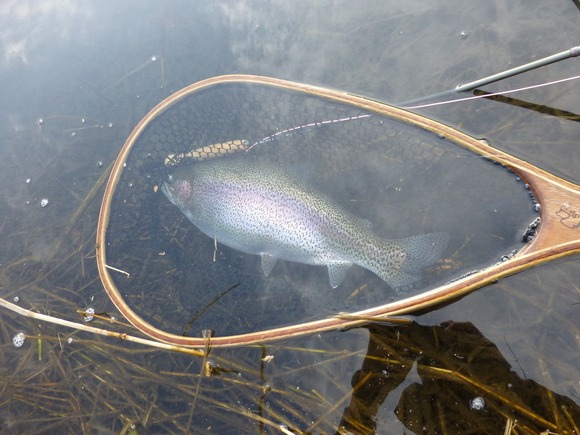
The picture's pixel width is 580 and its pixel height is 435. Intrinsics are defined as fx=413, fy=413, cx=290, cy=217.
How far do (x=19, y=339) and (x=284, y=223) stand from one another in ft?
7.79

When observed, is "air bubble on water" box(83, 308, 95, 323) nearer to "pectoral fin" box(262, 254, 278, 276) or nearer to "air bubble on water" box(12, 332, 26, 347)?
"air bubble on water" box(12, 332, 26, 347)

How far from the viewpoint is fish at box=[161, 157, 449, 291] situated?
9.14ft

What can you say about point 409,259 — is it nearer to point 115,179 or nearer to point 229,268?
point 229,268

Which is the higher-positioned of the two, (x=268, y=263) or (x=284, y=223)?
(x=284, y=223)

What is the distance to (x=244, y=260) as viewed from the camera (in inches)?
129

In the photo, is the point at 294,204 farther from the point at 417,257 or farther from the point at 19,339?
the point at 19,339

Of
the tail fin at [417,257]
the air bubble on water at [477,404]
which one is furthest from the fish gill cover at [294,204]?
the air bubble on water at [477,404]

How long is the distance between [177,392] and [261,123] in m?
2.23

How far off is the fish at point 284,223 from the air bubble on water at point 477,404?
2.59 feet

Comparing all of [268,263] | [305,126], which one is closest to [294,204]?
[268,263]

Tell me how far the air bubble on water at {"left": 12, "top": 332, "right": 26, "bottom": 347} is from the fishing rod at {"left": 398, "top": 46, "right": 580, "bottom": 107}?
371cm

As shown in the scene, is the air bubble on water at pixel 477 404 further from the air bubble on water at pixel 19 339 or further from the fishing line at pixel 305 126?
the air bubble on water at pixel 19 339

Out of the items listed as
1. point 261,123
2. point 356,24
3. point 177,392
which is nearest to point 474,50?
point 356,24

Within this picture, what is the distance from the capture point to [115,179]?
134 inches
